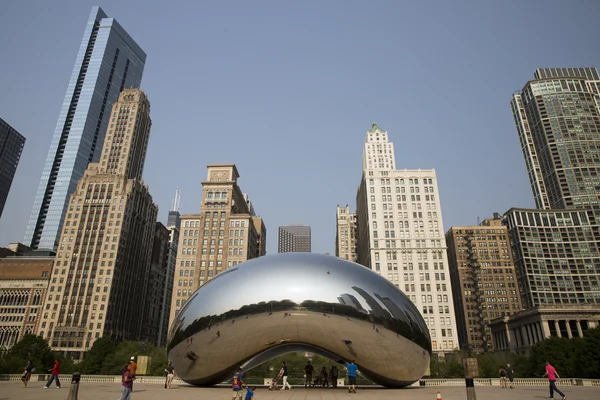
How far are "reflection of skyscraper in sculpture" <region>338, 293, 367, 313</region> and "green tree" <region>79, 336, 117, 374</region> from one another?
262ft

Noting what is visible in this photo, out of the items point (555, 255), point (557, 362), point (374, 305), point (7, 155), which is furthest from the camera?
point (7, 155)

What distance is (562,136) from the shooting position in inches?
6614

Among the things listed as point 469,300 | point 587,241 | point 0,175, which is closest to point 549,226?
point 587,241

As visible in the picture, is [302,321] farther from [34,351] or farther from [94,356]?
[94,356]

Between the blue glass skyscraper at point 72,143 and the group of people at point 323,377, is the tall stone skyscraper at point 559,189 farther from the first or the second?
the blue glass skyscraper at point 72,143

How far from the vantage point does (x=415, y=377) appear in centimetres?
1784

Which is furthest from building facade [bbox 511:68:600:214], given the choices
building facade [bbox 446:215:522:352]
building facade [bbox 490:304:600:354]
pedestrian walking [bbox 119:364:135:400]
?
pedestrian walking [bbox 119:364:135:400]

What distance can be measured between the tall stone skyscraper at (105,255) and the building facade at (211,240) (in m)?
22.9

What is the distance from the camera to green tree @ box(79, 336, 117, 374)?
78.9 metres

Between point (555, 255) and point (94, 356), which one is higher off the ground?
point (555, 255)

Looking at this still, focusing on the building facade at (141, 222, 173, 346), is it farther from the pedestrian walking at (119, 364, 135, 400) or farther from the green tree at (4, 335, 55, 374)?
the pedestrian walking at (119, 364, 135, 400)

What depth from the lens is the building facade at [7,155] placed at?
17925 cm

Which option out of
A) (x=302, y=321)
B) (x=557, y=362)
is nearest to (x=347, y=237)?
(x=557, y=362)

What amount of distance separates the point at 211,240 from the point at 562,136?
15768cm
